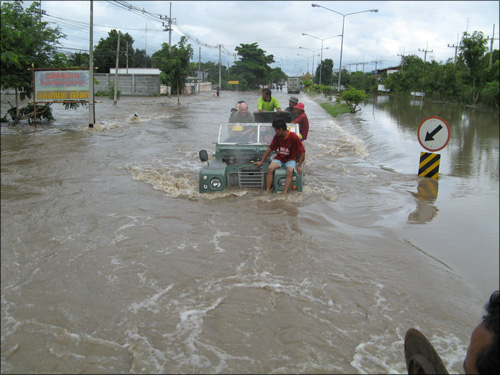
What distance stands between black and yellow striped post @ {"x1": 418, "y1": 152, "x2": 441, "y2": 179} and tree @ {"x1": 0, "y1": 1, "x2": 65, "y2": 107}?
13.9 meters

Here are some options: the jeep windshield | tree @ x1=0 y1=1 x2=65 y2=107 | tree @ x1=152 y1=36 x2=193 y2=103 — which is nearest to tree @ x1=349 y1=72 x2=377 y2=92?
tree @ x1=152 y1=36 x2=193 y2=103

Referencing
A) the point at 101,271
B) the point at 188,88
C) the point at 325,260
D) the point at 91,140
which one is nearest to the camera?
the point at 101,271

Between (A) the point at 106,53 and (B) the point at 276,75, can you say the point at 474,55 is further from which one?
(B) the point at 276,75

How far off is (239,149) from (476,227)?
5.03 meters

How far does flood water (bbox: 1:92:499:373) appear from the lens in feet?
11.4

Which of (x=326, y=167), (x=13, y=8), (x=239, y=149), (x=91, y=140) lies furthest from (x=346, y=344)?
(x=13, y=8)

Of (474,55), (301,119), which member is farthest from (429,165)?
(474,55)

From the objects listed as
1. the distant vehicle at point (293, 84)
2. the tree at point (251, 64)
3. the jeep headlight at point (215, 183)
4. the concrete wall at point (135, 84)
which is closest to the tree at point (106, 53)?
the concrete wall at point (135, 84)

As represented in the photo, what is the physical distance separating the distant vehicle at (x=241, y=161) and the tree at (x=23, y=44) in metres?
10.8

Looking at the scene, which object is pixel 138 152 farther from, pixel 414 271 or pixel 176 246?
pixel 414 271

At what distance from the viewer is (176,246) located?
5727 millimetres

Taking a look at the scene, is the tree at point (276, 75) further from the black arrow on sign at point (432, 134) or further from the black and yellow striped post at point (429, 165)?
the black arrow on sign at point (432, 134)

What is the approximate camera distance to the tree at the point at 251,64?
75100mm

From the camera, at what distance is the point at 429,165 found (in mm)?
9500
